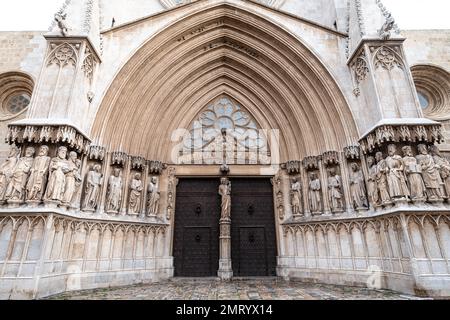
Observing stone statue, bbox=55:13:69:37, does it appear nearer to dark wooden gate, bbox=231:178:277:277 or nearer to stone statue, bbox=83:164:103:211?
stone statue, bbox=83:164:103:211

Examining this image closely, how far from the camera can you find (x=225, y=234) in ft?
24.2

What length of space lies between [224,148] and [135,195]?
3.10 metres

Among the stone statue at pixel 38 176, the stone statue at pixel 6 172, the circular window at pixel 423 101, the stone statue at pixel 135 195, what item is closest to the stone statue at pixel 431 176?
the circular window at pixel 423 101

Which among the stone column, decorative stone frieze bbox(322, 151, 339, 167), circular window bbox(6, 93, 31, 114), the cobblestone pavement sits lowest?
the cobblestone pavement

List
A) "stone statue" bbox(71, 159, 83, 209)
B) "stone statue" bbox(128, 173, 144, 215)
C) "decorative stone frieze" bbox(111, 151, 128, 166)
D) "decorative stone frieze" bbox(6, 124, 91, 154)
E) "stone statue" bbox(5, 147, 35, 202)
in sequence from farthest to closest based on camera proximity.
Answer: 1. "stone statue" bbox(128, 173, 144, 215)
2. "decorative stone frieze" bbox(111, 151, 128, 166)
3. "stone statue" bbox(71, 159, 83, 209)
4. "decorative stone frieze" bbox(6, 124, 91, 154)
5. "stone statue" bbox(5, 147, 35, 202)

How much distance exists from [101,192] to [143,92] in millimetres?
3104

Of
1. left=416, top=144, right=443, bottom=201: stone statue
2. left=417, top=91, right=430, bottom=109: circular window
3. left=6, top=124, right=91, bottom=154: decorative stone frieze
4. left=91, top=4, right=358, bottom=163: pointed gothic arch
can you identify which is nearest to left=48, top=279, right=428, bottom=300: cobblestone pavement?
left=416, top=144, right=443, bottom=201: stone statue

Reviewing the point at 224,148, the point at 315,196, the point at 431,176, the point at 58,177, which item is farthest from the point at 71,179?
the point at 431,176

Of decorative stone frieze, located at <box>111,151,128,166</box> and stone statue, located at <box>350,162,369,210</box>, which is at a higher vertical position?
decorative stone frieze, located at <box>111,151,128,166</box>

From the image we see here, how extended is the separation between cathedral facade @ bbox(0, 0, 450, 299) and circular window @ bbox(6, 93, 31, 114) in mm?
67

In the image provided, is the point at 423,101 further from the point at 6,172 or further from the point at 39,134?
the point at 6,172

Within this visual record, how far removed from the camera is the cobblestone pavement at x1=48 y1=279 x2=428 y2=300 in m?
4.60
